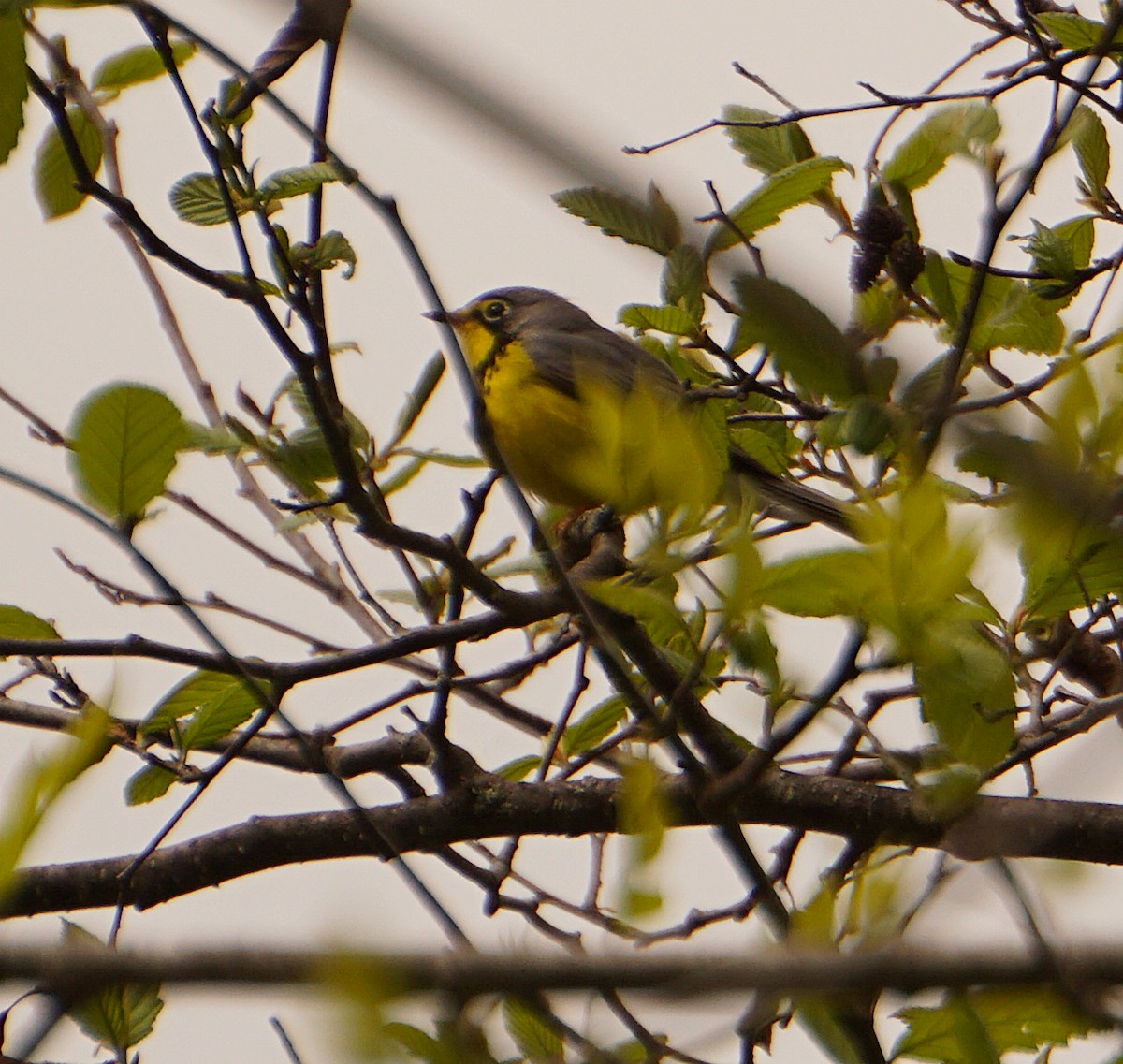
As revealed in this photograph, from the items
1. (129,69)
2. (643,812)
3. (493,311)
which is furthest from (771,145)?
(493,311)

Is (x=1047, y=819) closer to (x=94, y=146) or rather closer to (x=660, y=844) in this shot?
(x=660, y=844)

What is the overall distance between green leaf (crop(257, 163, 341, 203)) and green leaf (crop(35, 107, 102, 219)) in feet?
0.96

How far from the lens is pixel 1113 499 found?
3.39 feet

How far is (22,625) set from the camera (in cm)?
254

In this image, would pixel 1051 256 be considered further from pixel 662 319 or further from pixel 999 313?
pixel 662 319

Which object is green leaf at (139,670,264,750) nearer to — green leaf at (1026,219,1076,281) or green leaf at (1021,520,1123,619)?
green leaf at (1021,520,1123,619)

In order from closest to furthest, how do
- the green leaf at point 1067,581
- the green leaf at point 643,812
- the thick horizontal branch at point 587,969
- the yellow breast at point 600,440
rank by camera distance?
1. the thick horizontal branch at point 587,969
2. the green leaf at point 643,812
3. the yellow breast at point 600,440
4. the green leaf at point 1067,581

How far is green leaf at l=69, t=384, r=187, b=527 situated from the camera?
1.92 m

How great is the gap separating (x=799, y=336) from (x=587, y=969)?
39cm

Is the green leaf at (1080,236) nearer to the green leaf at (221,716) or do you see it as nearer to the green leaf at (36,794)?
the green leaf at (221,716)

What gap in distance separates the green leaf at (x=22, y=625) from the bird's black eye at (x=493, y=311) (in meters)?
4.36

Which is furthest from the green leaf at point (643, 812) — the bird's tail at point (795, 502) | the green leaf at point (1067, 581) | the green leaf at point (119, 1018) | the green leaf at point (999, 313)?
the bird's tail at point (795, 502)

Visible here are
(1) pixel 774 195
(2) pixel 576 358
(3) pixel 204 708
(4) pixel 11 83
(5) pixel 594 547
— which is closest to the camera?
(4) pixel 11 83

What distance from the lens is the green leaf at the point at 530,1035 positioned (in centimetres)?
167
